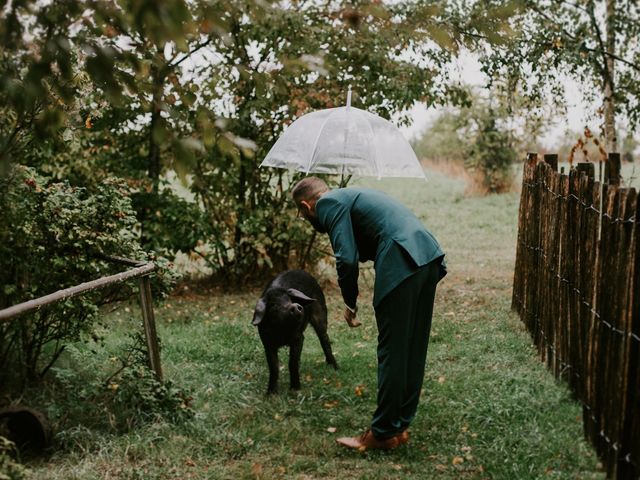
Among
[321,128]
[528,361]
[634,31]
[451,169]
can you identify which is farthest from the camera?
[451,169]

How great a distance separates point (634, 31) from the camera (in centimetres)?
923

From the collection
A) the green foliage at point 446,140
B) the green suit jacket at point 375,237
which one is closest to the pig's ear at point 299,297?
the green suit jacket at point 375,237

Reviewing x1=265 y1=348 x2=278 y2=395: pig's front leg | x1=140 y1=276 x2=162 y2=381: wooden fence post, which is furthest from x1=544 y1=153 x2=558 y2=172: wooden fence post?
x1=140 y1=276 x2=162 y2=381: wooden fence post

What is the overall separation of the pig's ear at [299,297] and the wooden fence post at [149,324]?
1.24 meters

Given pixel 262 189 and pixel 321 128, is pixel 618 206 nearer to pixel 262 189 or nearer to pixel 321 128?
pixel 321 128

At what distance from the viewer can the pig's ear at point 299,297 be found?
6.64 m

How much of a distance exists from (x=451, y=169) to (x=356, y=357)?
26.6 m

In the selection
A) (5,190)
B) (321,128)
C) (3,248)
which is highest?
(321,128)

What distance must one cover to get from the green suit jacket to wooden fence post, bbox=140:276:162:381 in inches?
58.6

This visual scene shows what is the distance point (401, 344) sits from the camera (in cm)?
523

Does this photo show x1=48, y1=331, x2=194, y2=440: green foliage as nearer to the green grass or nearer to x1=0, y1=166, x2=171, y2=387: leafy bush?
the green grass

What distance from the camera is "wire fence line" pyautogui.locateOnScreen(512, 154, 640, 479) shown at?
417 centimetres

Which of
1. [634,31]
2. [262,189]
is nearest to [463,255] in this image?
[262,189]

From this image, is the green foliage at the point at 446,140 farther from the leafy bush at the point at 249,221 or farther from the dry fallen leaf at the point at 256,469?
the dry fallen leaf at the point at 256,469
